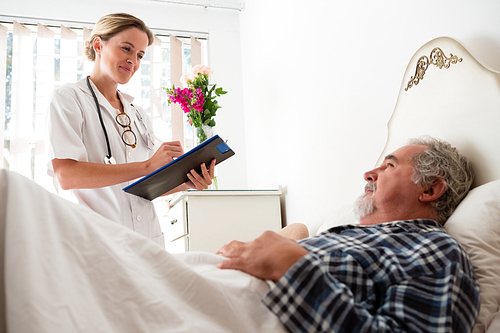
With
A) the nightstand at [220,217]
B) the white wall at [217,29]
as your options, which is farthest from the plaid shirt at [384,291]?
the white wall at [217,29]

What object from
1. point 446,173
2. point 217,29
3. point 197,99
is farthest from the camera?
point 217,29

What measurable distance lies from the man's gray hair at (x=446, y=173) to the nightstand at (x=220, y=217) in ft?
4.55

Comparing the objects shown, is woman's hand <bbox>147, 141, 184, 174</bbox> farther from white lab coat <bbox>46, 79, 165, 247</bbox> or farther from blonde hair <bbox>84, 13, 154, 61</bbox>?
blonde hair <bbox>84, 13, 154, 61</bbox>

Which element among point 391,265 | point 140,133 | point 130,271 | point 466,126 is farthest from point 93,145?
point 466,126

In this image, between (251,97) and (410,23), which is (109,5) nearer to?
(251,97)

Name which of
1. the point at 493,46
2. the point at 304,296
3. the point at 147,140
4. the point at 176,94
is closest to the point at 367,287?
the point at 304,296

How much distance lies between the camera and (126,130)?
1.64 m

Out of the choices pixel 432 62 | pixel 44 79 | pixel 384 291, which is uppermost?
pixel 44 79

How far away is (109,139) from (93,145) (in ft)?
0.22

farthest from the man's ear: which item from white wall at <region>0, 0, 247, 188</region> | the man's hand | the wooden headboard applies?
white wall at <region>0, 0, 247, 188</region>

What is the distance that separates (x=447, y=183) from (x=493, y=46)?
403 mm

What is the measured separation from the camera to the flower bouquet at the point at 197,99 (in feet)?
9.09

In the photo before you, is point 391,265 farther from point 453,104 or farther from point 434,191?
point 453,104

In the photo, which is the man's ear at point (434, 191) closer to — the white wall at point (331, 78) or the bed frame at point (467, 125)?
the bed frame at point (467, 125)
